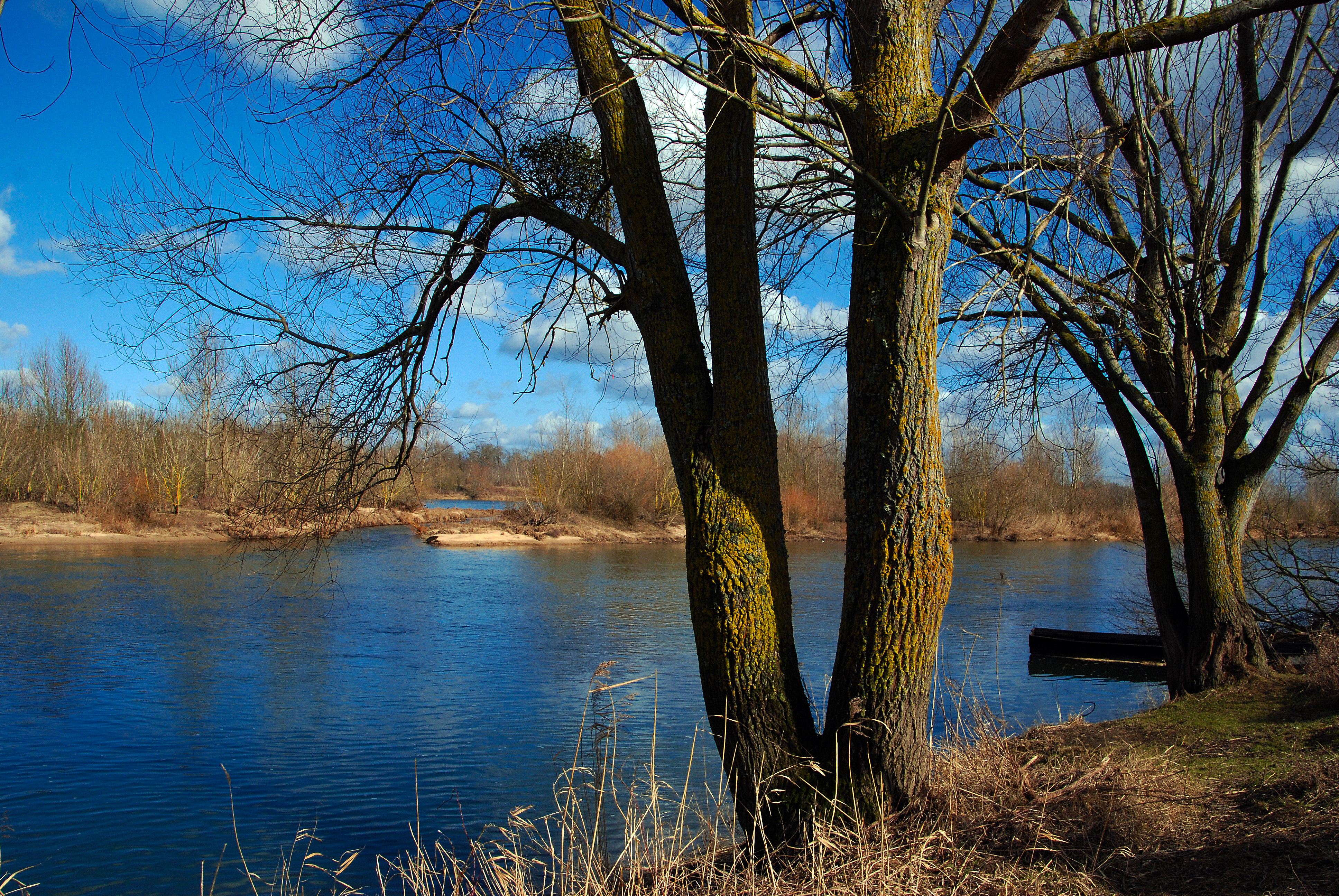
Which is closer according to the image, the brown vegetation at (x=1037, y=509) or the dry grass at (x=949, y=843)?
the dry grass at (x=949, y=843)

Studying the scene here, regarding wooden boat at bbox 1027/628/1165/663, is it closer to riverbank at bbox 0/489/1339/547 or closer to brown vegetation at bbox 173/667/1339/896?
brown vegetation at bbox 173/667/1339/896

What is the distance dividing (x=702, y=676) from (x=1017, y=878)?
59.2 inches

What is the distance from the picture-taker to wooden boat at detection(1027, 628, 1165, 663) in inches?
486

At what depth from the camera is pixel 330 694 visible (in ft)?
33.7

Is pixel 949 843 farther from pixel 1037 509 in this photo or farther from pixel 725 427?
pixel 1037 509

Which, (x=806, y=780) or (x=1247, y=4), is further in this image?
(x=806, y=780)

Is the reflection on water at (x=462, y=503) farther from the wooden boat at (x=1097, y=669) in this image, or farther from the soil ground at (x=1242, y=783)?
the soil ground at (x=1242, y=783)

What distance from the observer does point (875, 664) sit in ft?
11.9

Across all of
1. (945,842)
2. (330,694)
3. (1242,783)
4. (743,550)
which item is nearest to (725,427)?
(743,550)

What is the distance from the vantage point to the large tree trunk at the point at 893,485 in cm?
362

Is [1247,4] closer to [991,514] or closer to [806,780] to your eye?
[806,780]

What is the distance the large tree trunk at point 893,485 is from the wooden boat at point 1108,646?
10108 millimetres

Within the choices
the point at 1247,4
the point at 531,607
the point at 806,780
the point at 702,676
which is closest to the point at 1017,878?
the point at 806,780

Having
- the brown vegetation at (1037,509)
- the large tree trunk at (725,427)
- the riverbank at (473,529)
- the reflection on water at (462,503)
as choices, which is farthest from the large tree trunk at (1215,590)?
the reflection on water at (462,503)
